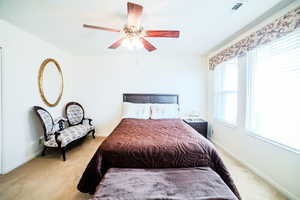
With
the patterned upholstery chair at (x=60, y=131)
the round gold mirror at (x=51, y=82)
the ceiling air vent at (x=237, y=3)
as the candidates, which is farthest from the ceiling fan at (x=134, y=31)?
the patterned upholstery chair at (x=60, y=131)

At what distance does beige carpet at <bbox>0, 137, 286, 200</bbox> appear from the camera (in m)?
1.55

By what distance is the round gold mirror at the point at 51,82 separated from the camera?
2717 mm

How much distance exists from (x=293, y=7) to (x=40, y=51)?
14.2 feet

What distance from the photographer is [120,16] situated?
1840mm

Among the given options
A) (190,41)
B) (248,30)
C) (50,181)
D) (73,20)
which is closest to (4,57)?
(73,20)

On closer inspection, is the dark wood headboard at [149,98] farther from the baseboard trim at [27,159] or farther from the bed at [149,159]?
the baseboard trim at [27,159]

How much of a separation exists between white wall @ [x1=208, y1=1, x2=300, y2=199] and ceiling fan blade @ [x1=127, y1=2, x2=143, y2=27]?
192 cm

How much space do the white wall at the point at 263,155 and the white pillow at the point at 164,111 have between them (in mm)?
1185

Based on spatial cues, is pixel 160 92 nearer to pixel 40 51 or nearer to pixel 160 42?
pixel 160 42

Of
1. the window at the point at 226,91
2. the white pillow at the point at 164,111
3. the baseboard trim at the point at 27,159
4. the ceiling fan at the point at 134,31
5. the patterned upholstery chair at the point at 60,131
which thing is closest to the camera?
the ceiling fan at the point at 134,31

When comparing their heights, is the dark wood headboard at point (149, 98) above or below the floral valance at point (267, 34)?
below

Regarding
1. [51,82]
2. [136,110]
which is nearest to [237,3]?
[136,110]

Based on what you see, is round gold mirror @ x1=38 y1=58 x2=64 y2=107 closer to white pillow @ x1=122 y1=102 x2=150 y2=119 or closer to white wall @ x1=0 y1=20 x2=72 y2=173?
white wall @ x1=0 y1=20 x2=72 y2=173

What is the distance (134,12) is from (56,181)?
8.47ft
